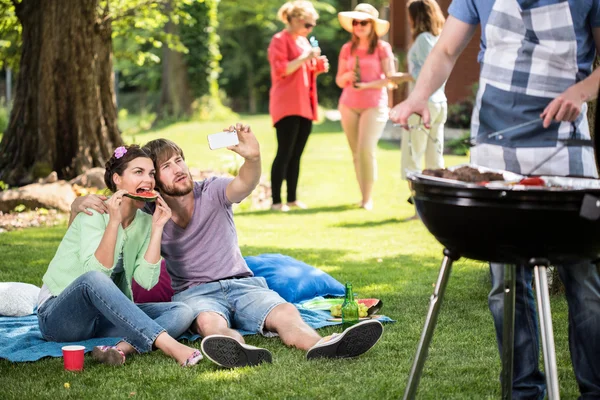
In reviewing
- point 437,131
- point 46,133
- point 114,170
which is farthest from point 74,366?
point 46,133

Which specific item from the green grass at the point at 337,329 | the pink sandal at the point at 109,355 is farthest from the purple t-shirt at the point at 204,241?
the pink sandal at the point at 109,355

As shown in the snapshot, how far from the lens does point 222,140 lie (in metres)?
3.87

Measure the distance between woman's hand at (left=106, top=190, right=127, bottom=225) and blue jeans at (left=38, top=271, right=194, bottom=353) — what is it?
9.6 inches

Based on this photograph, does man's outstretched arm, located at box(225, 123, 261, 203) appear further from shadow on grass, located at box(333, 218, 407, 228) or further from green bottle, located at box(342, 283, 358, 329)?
shadow on grass, located at box(333, 218, 407, 228)

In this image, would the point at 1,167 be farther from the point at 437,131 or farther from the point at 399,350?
the point at 399,350

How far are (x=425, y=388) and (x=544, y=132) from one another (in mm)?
1194

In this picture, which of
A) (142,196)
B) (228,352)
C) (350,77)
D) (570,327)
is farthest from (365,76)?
(570,327)

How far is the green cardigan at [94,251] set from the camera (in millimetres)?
4121

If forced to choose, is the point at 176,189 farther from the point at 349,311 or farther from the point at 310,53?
the point at 310,53

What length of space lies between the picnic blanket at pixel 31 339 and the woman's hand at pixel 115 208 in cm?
66

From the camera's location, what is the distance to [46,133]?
1009cm

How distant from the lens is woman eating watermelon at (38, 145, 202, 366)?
3990 millimetres

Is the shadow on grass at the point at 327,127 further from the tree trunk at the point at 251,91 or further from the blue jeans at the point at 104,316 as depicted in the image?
the blue jeans at the point at 104,316

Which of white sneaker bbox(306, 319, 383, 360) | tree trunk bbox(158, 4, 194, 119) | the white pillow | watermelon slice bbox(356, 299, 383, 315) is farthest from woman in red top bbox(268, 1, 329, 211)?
tree trunk bbox(158, 4, 194, 119)
